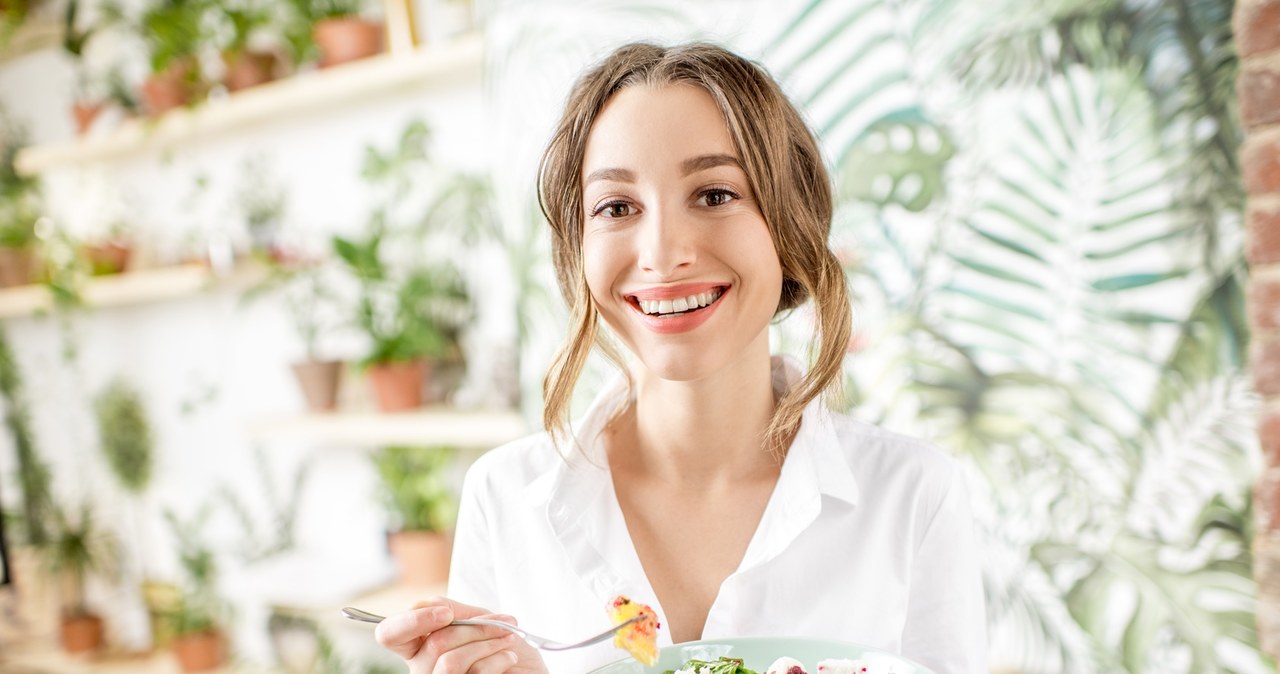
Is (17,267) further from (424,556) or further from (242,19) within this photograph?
(424,556)

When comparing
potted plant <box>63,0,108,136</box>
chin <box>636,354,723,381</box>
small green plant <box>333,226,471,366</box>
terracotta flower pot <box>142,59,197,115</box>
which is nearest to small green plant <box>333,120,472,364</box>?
small green plant <box>333,226,471,366</box>

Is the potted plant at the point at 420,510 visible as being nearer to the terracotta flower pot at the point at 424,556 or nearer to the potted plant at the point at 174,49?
the terracotta flower pot at the point at 424,556

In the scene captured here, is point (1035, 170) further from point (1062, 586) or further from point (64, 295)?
point (64, 295)

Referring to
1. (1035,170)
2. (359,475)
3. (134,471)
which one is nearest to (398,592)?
(359,475)

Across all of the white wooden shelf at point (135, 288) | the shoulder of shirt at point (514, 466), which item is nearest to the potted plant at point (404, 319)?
the white wooden shelf at point (135, 288)

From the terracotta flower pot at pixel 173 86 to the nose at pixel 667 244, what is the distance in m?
2.43

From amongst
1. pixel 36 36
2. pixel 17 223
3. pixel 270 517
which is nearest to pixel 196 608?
pixel 270 517

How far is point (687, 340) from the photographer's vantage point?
97 cm

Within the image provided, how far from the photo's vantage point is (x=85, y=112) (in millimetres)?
3197

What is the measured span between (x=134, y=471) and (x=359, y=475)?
1.14 meters

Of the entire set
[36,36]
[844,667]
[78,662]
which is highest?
[36,36]

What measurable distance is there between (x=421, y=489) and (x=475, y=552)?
146 cm

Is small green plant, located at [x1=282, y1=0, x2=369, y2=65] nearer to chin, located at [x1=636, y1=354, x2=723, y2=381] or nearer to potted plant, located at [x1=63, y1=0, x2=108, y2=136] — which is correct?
potted plant, located at [x1=63, y1=0, x2=108, y2=136]

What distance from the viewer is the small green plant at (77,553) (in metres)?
3.36
